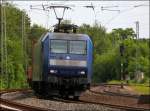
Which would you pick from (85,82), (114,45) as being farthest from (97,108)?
(114,45)

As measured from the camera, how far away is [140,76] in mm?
82375

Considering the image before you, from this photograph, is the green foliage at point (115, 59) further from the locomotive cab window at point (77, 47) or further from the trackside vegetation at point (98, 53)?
the locomotive cab window at point (77, 47)

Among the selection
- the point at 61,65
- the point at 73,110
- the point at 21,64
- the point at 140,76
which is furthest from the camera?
the point at 140,76

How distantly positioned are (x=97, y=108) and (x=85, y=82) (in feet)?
18.5

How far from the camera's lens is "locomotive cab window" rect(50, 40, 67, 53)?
2586 centimetres

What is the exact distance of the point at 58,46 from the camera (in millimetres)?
25984

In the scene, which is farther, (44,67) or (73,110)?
(44,67)

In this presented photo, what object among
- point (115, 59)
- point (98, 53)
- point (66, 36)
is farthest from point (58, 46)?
point (98, 53)

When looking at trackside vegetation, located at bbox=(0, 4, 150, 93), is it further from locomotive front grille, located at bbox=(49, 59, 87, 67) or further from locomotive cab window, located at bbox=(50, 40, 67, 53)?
locomotive front grille, located at bbox=(49, 59, 87, 67)

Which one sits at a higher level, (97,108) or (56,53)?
(56,53)

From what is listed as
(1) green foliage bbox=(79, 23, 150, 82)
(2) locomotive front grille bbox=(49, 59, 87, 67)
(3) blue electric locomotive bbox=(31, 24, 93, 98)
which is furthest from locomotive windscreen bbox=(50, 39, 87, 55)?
(1) green foliage bbox=(79, 23, 150, 82)

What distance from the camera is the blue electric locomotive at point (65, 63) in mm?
25562

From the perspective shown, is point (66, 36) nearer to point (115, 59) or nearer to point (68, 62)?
point (68, 62)

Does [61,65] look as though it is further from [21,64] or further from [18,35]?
[18,35]
